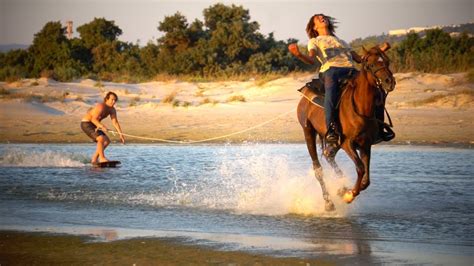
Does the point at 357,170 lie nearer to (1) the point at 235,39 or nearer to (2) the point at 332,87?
(2) the point at 332,87

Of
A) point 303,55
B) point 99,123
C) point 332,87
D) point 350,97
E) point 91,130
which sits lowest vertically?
point 91,130

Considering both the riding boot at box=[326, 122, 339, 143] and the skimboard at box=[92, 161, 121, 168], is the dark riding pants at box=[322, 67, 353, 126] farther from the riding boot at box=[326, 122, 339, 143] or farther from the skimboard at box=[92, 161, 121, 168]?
the skimboard at box=[92, 161, 121, 168]

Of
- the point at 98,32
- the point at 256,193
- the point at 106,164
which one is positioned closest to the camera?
the point at 256,193

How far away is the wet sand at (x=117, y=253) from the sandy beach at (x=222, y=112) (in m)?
8.83

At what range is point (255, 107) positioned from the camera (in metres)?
24.3

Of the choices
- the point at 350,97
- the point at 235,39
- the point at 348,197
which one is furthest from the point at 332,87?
the point at 235,39

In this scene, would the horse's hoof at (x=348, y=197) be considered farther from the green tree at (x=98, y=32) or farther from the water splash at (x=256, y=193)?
the green tree at (x=98, y=32)

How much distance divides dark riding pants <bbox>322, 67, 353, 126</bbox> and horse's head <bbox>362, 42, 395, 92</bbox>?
2.52ft

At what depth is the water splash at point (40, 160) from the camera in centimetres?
1620

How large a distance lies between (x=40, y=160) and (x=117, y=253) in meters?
8.82

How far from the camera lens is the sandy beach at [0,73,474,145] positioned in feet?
67.0

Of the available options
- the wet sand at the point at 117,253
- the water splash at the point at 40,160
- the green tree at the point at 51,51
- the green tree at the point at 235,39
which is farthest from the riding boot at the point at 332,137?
the green tree at the point at 51,51

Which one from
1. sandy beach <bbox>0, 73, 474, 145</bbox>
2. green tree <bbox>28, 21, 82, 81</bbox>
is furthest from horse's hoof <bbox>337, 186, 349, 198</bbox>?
green tree <bbox>28, 21, 82, 81</bbox>

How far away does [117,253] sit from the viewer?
8.00 metres
